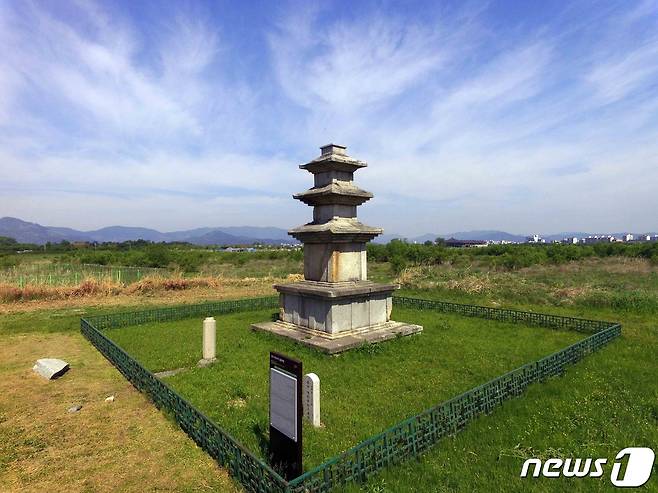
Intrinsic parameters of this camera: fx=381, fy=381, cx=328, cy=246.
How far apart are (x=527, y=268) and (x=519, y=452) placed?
42736 millimetres

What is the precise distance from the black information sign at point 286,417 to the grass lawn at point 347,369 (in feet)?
1.55

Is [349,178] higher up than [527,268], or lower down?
higher up

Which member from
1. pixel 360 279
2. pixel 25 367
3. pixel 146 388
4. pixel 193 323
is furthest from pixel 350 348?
pixel 25 367

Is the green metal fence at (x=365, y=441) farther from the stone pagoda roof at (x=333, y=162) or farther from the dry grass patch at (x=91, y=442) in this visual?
the stone pagoda roof at (x=333, y=162)

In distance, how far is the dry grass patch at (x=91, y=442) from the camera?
18.0ft

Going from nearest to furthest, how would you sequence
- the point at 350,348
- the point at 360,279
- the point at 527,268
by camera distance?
the point at 350,348 → the point at 360,279 → the point at 527,268

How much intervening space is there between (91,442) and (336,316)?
24.4 ft

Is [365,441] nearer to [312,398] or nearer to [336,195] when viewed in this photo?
[312,398]

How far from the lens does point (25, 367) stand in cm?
1102

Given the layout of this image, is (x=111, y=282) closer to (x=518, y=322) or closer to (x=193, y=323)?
(x=193, y=323)

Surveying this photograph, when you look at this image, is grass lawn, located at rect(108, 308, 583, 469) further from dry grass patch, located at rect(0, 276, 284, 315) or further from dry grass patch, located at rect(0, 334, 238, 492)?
dry grass patch, located at rect(0, 276, 284, 315)

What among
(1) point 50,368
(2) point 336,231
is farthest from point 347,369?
(1) point 50,368

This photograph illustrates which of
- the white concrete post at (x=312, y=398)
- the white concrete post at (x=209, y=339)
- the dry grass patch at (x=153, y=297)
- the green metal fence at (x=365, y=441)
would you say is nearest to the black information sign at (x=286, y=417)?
the green metal fence at (x=365, y=441)

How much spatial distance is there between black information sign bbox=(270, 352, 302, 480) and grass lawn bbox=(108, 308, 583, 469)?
0.47 m
